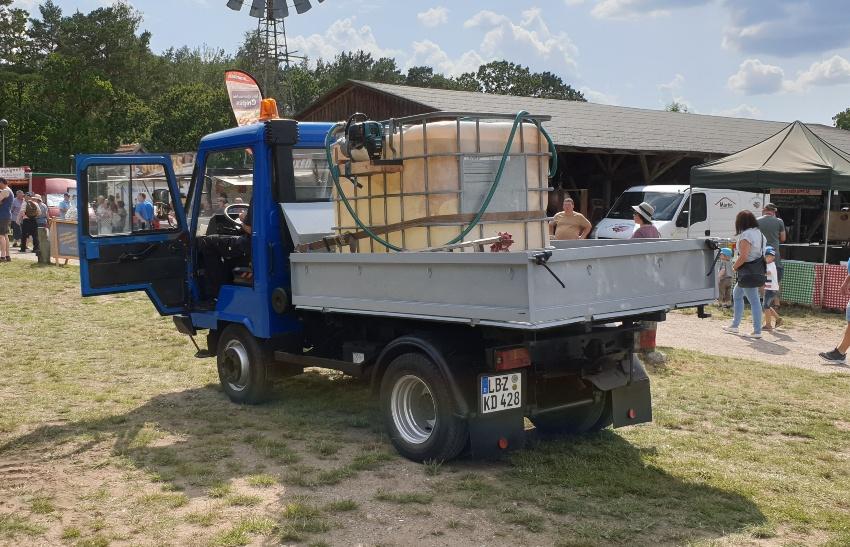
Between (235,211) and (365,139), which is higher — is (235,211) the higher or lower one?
the lower one

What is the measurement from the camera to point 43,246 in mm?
18734

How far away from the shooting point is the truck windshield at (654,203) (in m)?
18.3

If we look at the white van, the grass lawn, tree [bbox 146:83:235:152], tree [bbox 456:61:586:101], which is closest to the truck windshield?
the white van

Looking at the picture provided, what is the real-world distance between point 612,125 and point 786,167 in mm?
11201

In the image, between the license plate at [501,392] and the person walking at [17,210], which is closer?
the license plate at [501,392]

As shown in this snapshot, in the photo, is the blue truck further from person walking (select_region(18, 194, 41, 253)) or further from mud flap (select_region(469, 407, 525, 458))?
person walking (select_region(18, 194, 41, 253))

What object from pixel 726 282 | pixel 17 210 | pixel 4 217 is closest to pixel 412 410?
pixel 726 282

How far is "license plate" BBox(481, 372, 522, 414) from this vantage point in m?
5.25

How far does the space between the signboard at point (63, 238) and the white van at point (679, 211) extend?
1145cm

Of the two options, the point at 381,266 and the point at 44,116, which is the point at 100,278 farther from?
the point at 44,116

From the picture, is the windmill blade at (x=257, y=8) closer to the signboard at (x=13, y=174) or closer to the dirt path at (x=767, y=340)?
the signboard at (x=13, y=174)

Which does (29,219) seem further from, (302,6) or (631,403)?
(302,6)

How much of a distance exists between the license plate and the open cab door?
3716mm

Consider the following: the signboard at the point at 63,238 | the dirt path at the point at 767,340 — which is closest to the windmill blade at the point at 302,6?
the signboard at the point at 63,238
